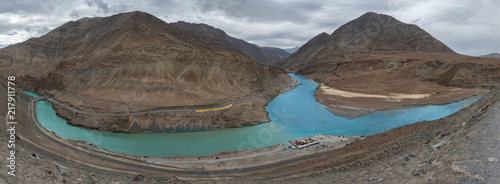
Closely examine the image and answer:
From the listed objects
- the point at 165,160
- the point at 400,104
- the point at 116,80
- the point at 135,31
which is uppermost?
the point at 135,31

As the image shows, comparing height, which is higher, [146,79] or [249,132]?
[146,79]

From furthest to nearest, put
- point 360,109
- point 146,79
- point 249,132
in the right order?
point 146,79
point 360,109
point 249,132

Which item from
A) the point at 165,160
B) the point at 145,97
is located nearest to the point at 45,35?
the point at 145,97

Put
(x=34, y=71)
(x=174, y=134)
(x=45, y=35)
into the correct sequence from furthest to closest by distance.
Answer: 1. (x=45, y=35)
2. (x=34, y=71)
3. (x=174, y=134)

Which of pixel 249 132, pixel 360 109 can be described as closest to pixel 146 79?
pixel 249 132

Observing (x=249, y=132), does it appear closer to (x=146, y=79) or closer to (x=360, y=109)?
(x=360, y=109)

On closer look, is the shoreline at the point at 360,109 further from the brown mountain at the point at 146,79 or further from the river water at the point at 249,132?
the brown mountain at the point at 146,79

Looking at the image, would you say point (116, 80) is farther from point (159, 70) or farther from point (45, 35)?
point (45, 35)

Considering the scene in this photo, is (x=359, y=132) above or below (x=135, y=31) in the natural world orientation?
below
